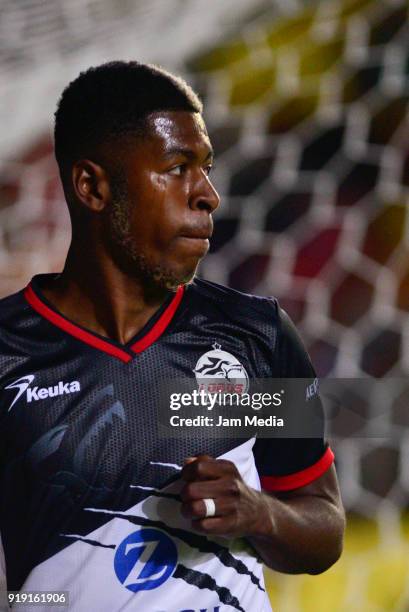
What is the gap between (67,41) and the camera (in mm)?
1677

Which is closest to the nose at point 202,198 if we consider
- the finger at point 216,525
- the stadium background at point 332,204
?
the finger at point 216,525

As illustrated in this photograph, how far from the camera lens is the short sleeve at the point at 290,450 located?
1139 millimetres

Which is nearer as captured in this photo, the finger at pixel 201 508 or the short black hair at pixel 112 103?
the finger at pixel 201 508

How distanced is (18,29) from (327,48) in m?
0.65

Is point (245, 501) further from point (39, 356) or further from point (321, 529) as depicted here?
point (39, 356)

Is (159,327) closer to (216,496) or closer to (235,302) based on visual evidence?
(235,302)

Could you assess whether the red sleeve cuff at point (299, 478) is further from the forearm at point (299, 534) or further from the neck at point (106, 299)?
the neck at point (106, 299)

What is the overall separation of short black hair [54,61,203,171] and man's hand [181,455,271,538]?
405 millimetres

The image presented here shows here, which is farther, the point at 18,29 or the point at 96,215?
the point at 18,29

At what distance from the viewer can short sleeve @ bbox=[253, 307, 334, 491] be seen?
3.74 feet

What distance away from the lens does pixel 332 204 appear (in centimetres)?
190

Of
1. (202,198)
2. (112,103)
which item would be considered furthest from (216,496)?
(112,103)

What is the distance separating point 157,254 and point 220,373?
0.17 m

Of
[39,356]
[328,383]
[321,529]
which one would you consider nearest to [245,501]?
[321,529]
